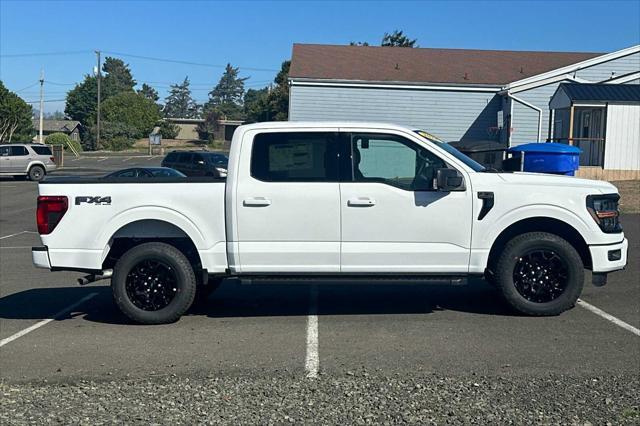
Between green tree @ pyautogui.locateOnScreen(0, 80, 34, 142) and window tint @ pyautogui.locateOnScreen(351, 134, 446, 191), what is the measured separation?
6538cm

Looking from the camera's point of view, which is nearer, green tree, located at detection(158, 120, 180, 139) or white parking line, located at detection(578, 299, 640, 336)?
white parking line, located at detection(578, 299, 640, 336)

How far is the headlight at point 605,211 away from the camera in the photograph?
7469 mm

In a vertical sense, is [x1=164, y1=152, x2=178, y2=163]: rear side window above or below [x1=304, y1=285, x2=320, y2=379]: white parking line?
above

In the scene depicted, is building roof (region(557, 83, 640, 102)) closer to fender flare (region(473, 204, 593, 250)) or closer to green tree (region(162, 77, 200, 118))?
fender flare (region(473, 204, 593, 250))

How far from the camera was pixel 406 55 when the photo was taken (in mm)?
35188

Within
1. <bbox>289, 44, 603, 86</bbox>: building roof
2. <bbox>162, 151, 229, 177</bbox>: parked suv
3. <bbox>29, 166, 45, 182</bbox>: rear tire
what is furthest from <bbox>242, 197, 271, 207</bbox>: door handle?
<bbox>29, 166, 45, 182</bbox>: rear tire

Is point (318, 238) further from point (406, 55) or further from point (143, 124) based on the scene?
point (143, 124)

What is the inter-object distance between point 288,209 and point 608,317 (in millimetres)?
3546

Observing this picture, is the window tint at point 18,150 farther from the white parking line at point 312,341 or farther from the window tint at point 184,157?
the white parking line at point 312,341

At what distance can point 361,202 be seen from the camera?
7.29 metres

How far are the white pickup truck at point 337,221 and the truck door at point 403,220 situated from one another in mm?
11

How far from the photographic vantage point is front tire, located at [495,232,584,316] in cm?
743

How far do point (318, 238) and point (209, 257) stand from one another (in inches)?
44.8

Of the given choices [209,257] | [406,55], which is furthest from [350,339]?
[406,55]
